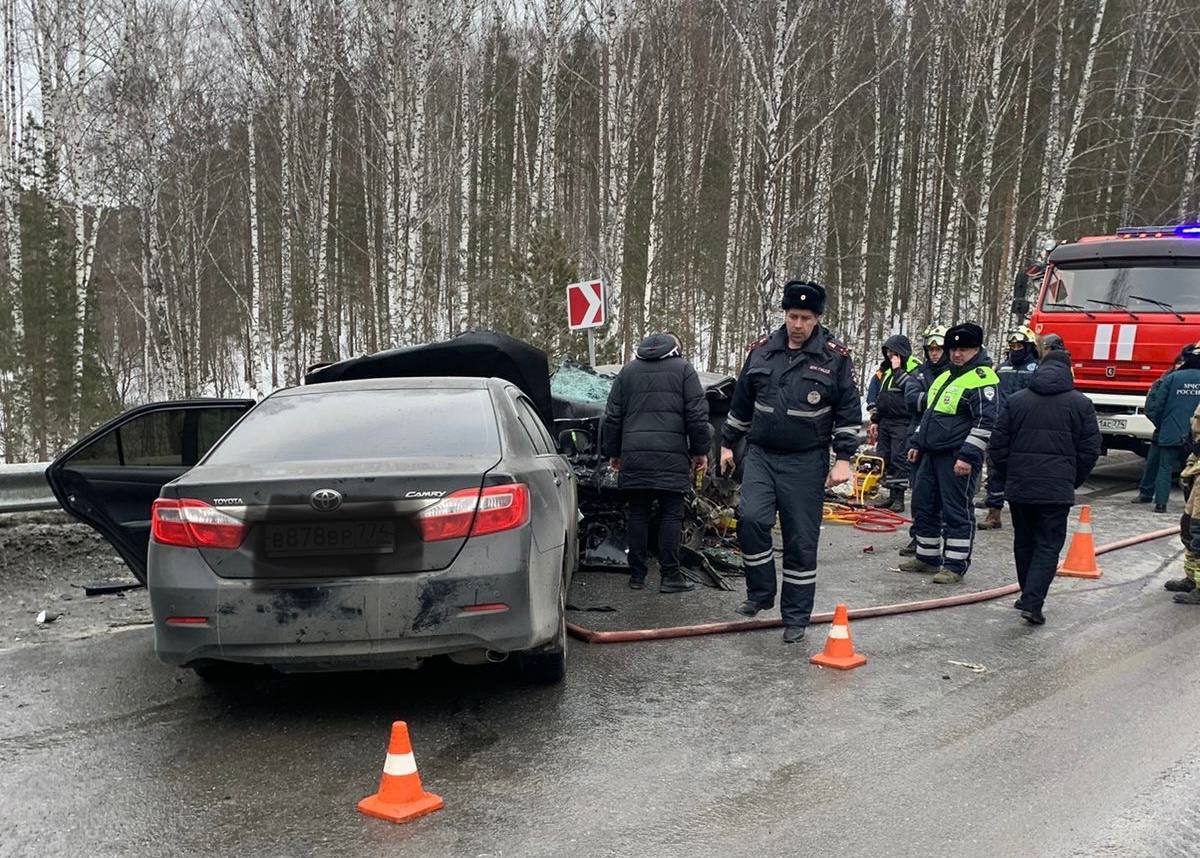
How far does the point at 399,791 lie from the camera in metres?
3.28

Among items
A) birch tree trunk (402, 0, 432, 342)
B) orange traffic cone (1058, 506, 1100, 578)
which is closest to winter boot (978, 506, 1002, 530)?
orange traffic cone (1058, 506, 1100, 578)

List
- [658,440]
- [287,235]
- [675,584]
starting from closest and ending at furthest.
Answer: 1. [658,440]
2. [675,584]
3. [287,235]

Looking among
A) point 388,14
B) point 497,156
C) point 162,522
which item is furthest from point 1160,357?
point 497,156

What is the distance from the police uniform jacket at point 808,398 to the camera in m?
5.45

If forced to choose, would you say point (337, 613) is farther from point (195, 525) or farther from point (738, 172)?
point (738, 172)

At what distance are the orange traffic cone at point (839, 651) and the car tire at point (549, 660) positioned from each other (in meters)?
1.46

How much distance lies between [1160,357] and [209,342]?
3285 centimetres

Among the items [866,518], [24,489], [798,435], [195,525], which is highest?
[798,435]

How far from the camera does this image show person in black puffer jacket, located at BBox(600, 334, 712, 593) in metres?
6.49

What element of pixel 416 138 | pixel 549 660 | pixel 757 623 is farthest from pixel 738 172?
pixel 549 660

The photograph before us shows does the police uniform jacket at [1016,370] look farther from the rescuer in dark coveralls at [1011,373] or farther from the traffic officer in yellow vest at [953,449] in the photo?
the traffic officer in yellow vest at [953,449]

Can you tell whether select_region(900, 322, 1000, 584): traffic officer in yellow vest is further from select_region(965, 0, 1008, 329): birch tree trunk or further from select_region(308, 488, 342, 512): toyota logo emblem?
select_region(965, 0, 1008, 329): birch tree trunk

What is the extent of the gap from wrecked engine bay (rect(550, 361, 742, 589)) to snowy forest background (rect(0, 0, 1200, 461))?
303 inches

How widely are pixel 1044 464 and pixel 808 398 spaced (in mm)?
1733
